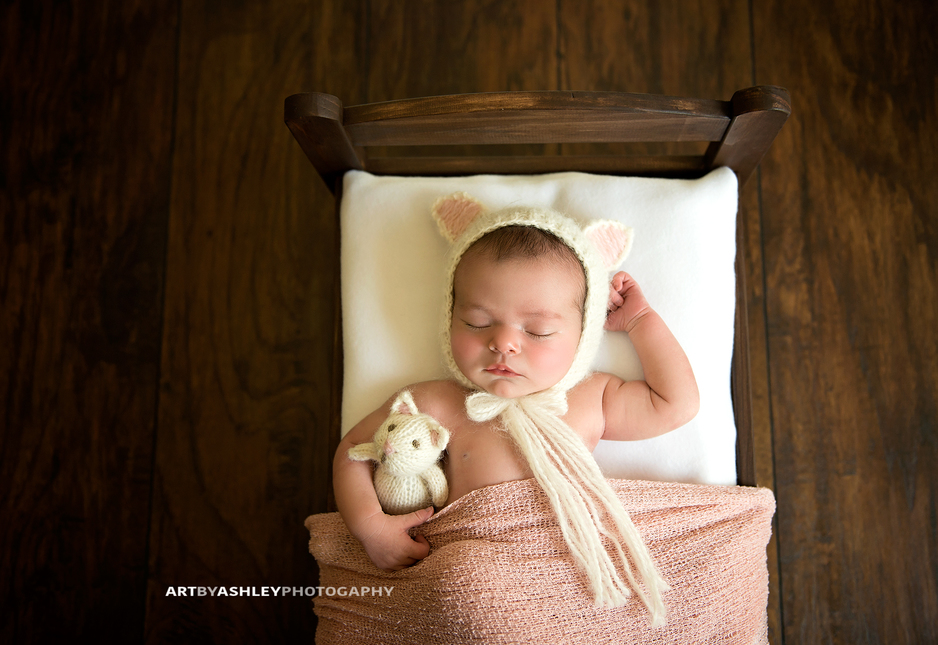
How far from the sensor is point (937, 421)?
138 centimetres

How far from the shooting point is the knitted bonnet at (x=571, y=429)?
34.9 inches

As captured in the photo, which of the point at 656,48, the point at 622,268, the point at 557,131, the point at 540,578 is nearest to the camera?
the point at 540,578

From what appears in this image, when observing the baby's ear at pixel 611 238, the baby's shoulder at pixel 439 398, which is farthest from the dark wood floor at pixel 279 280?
the baby's ear at pixel 611 238

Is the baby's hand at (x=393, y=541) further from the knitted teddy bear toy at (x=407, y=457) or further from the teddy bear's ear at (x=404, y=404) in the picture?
the teddy bear's ear at (x=404, y=404)

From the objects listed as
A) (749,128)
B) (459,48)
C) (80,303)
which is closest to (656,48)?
(459,48)

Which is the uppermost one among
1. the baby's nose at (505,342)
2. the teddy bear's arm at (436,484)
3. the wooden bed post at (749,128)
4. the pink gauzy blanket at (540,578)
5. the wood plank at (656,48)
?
the wood plank at (656,48)

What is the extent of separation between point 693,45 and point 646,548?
129cm

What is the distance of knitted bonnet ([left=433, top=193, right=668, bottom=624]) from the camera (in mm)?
888

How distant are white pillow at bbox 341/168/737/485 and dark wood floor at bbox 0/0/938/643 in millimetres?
406

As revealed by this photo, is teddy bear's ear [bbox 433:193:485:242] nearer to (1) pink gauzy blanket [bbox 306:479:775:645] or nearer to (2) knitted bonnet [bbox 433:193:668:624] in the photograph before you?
(2) knitted bonnet [bbox 433:193:668:624]

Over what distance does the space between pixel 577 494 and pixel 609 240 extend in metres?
0.44

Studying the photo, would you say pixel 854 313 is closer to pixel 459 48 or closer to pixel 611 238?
pixel 611 238

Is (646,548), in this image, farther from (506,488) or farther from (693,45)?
(693,45)

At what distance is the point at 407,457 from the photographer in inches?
35.9
